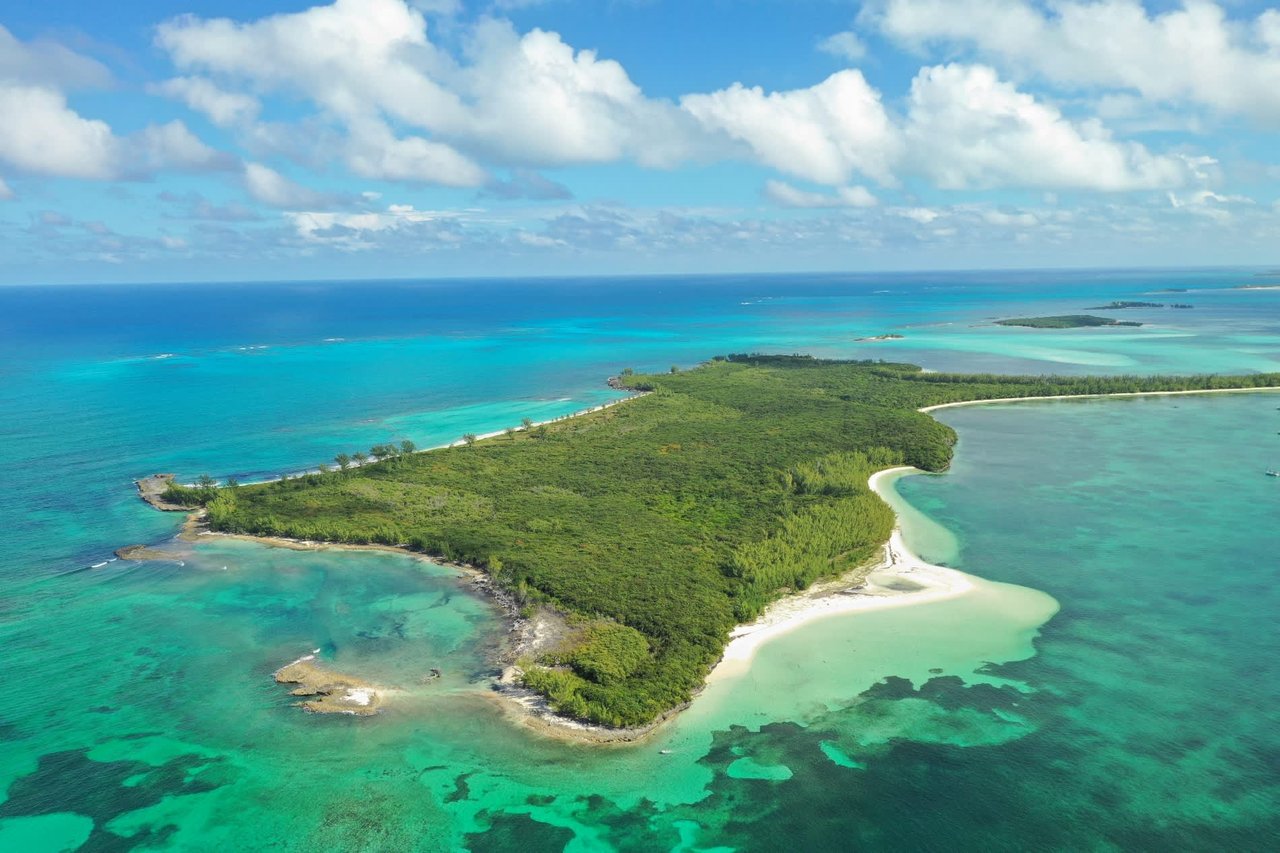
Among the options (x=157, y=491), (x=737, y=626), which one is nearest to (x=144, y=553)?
(x=157, y=491)

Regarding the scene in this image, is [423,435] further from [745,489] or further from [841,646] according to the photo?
[841,646]

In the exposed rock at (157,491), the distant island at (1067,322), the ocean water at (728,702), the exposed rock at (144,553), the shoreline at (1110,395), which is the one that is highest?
the distant island at (1067,322)

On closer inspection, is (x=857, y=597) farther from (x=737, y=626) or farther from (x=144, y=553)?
(x=144, y=553)

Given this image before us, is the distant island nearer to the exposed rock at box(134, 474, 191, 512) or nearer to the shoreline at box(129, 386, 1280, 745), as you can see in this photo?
the shoreline at box(129, 386, 1280, 745)

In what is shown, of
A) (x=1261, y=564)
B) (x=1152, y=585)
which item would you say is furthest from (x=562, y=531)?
(x=1261, y=564)

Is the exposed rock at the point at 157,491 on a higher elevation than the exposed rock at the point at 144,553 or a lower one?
higher

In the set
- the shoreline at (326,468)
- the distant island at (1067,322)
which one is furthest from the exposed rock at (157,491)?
the distant island at (1067,322)

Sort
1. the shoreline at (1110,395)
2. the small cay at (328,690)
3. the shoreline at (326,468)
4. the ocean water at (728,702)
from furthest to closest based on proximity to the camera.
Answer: the shoreline at (1110,395) < the shoreline at (326,468) < the small cay at (328,690) < the ocean water at (728,702)

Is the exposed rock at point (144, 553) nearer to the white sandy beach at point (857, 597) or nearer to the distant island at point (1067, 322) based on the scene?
the white sandy beach at point (857, 597)
